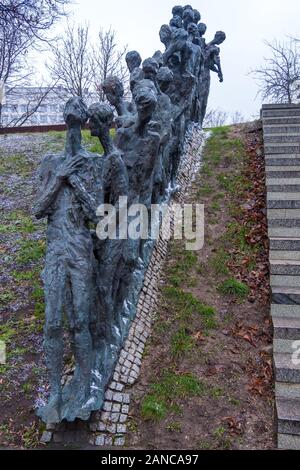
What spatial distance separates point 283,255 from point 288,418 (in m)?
2.43

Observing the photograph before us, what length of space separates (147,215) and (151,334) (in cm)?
147

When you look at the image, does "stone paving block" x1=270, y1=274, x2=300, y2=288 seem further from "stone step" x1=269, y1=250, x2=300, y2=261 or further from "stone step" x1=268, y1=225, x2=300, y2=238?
"stone step" x1=268, y1=225, x2=300, y2=238

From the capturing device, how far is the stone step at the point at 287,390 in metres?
4.29

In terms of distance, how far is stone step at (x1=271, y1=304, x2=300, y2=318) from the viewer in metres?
5.20

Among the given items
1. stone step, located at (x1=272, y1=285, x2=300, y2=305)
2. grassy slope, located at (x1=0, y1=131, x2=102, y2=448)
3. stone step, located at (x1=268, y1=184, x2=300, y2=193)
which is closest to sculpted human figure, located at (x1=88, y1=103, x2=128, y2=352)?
grassy slope, located at (x1=0, y1=131, x2=102, y2=448)

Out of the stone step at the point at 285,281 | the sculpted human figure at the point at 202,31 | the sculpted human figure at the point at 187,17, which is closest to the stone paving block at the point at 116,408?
the stone step at the point at 285,281

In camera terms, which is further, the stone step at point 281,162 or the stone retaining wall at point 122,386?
the stone step at point 281,162

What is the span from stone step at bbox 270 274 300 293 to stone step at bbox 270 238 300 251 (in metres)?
0.58

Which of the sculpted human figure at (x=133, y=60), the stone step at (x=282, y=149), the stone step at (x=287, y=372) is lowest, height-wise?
the stone step at (x=287, y=372)

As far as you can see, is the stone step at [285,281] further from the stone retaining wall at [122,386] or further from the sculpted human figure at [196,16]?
the sculpted human figure at [196,16]

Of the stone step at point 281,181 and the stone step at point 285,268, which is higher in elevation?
Answer: the stone step at point 281,181

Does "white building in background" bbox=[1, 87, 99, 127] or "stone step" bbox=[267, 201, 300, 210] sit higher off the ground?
"white building in background" bbox=[1, 87, 99, 127]

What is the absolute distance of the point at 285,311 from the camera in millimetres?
5234

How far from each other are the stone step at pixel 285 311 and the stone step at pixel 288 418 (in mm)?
1169
